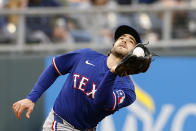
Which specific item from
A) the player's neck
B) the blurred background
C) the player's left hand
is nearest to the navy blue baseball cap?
the player's neck

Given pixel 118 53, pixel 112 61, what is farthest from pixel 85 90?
pixel 118 53

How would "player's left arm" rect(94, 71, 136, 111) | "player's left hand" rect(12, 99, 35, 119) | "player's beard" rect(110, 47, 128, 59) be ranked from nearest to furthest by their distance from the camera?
1. "player's left arm" rect(94, 71, 136, 111)
2. "player's beard" rect(110, 47, 128, 59)
3. "player's left hand" rect(12, 99, 35, 119)

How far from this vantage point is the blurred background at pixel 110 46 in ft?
29.4

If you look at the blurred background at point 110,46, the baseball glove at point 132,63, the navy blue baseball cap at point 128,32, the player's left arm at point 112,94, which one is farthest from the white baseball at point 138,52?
the blurred background at point 110,46

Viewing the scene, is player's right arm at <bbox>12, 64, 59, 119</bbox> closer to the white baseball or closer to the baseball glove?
the baseball glove

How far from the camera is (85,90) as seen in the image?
19.0 ft

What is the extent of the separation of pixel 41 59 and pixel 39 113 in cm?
90

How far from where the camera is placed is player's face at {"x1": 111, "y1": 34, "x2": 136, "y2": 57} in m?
5.52

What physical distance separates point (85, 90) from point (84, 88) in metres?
0.02

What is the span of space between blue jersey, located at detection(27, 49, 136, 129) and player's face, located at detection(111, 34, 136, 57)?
0.80 feet

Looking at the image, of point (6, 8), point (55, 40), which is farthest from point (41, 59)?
point (6, 8)

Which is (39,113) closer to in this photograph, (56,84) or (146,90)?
(56,84)

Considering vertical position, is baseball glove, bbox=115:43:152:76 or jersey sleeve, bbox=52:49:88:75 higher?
baseball glove, bbox=115:43:152:76

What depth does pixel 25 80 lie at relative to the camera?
9.62 metres
